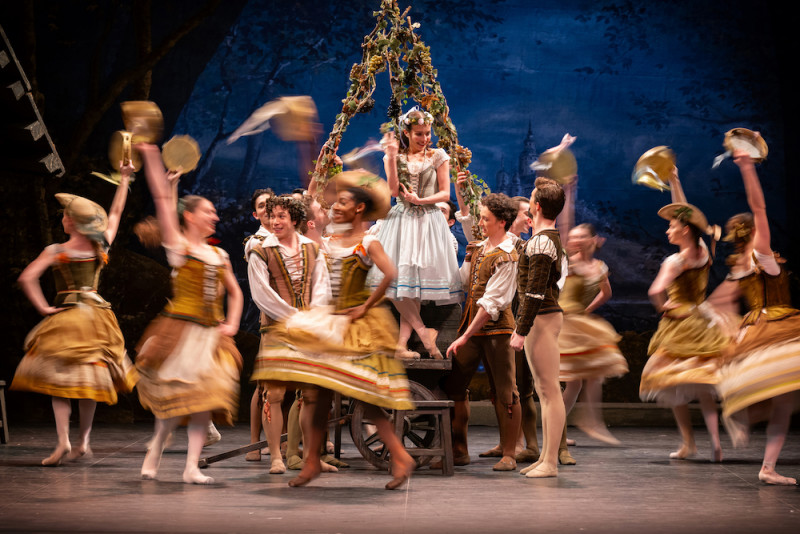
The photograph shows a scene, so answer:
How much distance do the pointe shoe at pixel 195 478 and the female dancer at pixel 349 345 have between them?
1.68 ft

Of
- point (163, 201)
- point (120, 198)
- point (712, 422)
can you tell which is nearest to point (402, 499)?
point (163, 201)

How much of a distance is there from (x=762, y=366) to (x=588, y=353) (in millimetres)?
1472

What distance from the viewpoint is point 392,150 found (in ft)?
18.7

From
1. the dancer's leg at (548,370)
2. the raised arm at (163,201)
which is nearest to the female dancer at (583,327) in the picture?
the dancer's leg at (548,370)

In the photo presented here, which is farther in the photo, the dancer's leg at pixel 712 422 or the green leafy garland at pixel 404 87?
the green leafy garland at pixel 404 87

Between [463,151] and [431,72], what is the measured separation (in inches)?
24.3

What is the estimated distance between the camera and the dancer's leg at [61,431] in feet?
17.3

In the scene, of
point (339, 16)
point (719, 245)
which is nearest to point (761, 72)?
point (719, 245)

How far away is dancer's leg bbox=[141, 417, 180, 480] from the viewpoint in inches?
185

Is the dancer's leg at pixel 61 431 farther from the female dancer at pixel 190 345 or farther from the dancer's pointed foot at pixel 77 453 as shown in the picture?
the female dancer at pixel 190 345

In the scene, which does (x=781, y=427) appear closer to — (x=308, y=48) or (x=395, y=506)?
(x=395, y=506)

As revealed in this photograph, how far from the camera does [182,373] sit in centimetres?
462

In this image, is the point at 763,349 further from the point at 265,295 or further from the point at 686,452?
the point at 265,295

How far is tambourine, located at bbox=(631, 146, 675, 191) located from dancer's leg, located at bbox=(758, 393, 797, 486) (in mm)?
1714
